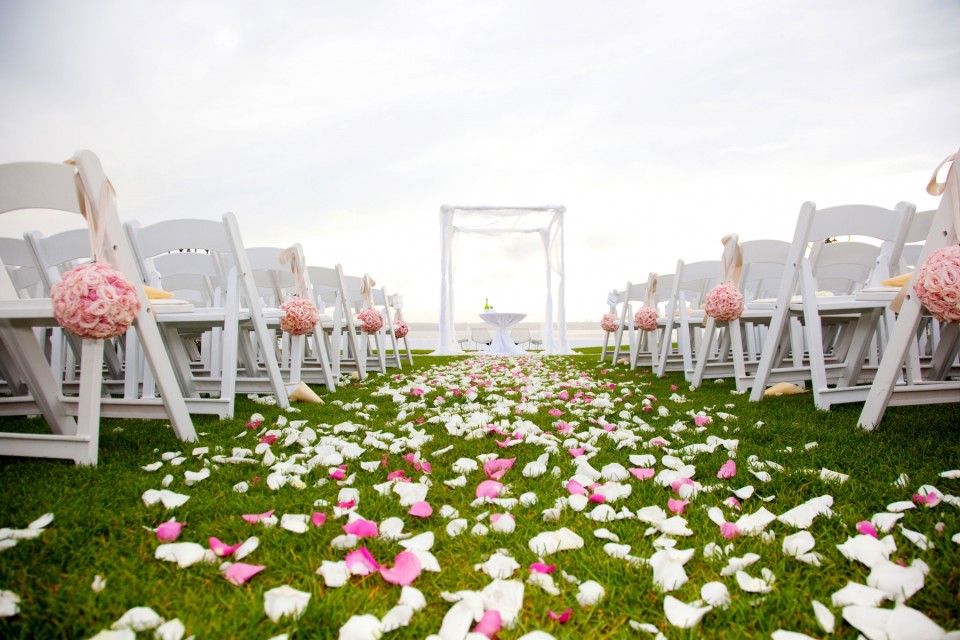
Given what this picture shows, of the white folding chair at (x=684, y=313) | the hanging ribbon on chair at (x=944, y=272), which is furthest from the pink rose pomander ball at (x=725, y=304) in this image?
the hanging ribbon on chair at (x=944, y=272)

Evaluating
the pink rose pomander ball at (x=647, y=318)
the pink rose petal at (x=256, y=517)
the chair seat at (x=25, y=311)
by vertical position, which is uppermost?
the chair seat at (x=25, y=311)

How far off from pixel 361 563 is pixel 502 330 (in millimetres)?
11709

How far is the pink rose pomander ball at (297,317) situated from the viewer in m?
3.70

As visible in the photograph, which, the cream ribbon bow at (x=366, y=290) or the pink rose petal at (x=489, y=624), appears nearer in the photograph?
the pink rose petal at (x=489, y=624)

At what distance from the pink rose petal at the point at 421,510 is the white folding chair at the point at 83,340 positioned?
1275 millimetres

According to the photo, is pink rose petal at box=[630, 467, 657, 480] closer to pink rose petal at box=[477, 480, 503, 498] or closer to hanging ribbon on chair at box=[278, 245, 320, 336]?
pink rose petal at box=[477, 480, 503, 498]

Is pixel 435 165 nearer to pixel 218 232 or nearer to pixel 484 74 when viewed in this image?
pixel 484 74

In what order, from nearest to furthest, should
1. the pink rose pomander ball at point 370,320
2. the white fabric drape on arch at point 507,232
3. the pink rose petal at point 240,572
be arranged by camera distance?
the pink rose petal at point 240,572, the pink rose pomander ball at point 370,320, the white fabric drape on arch at point 507,232

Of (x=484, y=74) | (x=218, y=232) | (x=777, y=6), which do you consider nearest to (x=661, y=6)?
(x=777, y=6)

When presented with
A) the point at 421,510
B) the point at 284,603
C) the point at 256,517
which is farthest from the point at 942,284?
the point at 256,517

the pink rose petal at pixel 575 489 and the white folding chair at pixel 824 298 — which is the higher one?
the white folding chair at pixel 824 298

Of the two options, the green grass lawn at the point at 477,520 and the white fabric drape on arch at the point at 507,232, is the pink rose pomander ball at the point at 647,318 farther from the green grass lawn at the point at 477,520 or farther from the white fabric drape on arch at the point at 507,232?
the white fabric drape on arch at the point at 507,232

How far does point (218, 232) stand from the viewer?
2939 mm

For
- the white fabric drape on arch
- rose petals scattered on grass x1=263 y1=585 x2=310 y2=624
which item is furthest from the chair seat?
the white fabric drape on arch
